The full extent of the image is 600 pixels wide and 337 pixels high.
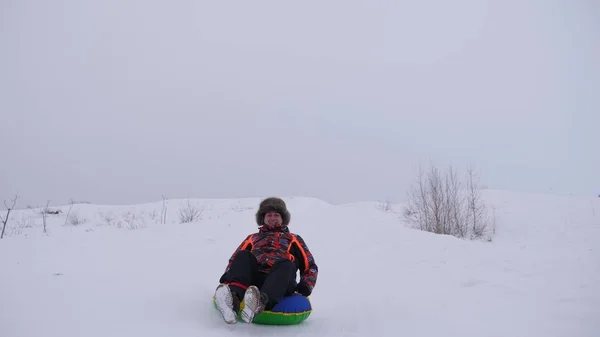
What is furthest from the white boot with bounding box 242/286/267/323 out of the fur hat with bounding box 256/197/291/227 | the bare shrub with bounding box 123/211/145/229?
the bare shrub with bounding box 123/211/145/229

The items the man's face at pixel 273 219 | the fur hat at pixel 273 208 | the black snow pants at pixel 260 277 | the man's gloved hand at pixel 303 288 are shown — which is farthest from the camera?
the fur hat at pixel 273 208

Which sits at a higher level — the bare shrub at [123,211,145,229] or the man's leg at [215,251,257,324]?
the man's leg at [215,251,257,324]

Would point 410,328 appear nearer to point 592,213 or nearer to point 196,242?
point 196,242

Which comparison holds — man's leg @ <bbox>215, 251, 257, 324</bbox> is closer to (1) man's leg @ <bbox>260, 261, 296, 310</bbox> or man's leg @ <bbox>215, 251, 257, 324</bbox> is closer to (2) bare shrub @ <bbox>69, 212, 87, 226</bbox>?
(1) man's leg @ <bbox>260, 261, 296, 310</bbox>

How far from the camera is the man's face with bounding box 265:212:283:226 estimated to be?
3518 millimetres

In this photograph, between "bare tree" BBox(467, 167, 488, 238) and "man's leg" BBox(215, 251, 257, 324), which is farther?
"bare tree" BBox(467, 167, 488, 238)

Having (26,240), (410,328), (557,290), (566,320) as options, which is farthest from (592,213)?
(26,240)

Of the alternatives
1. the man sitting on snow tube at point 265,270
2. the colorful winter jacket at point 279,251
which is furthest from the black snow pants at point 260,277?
the colorful winter jacket at point 279,251

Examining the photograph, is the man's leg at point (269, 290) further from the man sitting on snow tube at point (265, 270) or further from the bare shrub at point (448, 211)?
the bare shrub at point (448, 211)

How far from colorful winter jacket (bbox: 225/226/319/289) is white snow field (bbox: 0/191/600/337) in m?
0.43

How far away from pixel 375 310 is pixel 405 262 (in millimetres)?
2501

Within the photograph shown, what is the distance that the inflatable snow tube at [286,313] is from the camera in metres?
2.87

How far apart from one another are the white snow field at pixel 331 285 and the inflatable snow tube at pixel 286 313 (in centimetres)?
7

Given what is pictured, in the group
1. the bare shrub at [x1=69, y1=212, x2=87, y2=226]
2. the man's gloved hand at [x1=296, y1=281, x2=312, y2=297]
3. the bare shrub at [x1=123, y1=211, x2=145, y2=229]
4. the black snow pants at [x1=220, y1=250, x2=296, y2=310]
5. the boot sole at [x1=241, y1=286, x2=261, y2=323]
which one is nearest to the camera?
the boot sole at [x1=241, y1=286, x2=261, y2=323]
